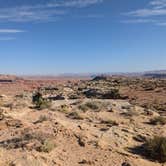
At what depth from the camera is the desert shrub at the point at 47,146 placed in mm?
12062

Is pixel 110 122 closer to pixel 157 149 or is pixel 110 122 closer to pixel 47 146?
pixel 157 149

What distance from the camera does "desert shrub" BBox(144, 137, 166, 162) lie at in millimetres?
12391

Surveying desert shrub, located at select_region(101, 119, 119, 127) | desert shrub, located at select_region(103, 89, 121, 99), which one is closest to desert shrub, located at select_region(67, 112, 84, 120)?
desert shrub, located at select_region(101, 119, 119, 127)

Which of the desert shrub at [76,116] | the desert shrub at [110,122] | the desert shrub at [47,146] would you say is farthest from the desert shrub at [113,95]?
the desert shrub at [47,146]

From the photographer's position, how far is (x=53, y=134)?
1435 cm

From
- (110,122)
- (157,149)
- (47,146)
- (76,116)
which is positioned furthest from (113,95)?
(47,146)

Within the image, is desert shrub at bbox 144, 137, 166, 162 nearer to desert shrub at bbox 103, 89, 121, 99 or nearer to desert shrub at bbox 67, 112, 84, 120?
desert shrub at bbox 67, 112, 84, 120

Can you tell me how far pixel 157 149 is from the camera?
41.9 feet

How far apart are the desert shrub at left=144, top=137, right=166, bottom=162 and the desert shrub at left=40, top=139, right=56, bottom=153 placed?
A: 3990 mm

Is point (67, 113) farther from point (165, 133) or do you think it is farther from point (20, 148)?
point (20, 148)

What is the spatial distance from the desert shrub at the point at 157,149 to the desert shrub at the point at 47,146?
3990 mm

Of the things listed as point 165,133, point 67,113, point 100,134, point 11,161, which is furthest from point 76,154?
point 67,113

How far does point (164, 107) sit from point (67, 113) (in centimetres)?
1139

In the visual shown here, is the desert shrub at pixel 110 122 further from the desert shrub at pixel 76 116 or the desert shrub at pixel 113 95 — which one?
the desert shrub at pixel 113 95
